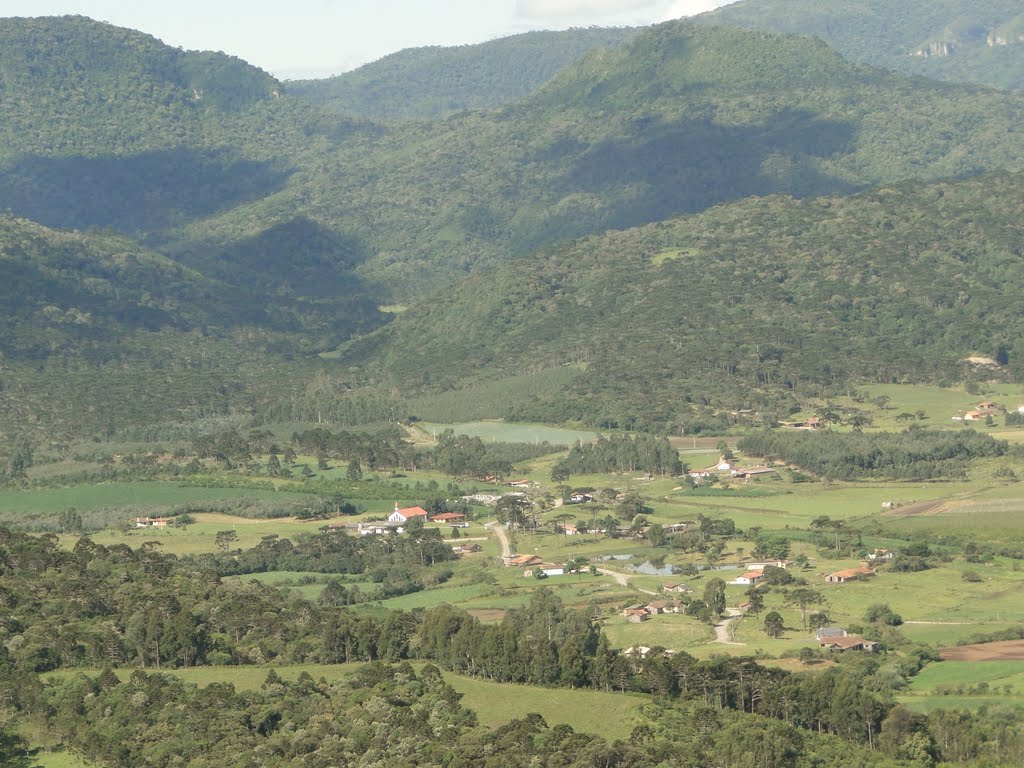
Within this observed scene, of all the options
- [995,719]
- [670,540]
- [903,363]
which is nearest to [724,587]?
[670,540]

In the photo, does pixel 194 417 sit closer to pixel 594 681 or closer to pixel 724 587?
pixel 724 587

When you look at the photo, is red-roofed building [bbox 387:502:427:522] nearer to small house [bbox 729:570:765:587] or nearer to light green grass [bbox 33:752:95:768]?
small house [bbox 729:570:765:587]

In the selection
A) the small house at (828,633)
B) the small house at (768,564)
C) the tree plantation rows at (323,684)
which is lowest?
the small house at (768,564)

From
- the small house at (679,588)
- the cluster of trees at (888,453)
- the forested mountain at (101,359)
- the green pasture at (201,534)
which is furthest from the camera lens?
the forested mountain at (101,359)

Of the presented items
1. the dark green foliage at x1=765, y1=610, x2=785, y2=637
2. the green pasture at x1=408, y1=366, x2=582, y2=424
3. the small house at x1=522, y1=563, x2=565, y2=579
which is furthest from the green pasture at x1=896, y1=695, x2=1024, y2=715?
the green pasture at x1=408, y1=366, x2=582, y2=424

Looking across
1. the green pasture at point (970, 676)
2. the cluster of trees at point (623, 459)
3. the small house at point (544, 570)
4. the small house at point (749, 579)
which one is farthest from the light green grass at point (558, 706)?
the cluster of trees at point (623, 459)

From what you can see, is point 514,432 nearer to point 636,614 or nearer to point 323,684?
point 636,614

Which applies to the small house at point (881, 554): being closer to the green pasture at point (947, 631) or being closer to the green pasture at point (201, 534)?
the green pasture at point (947, 631)
